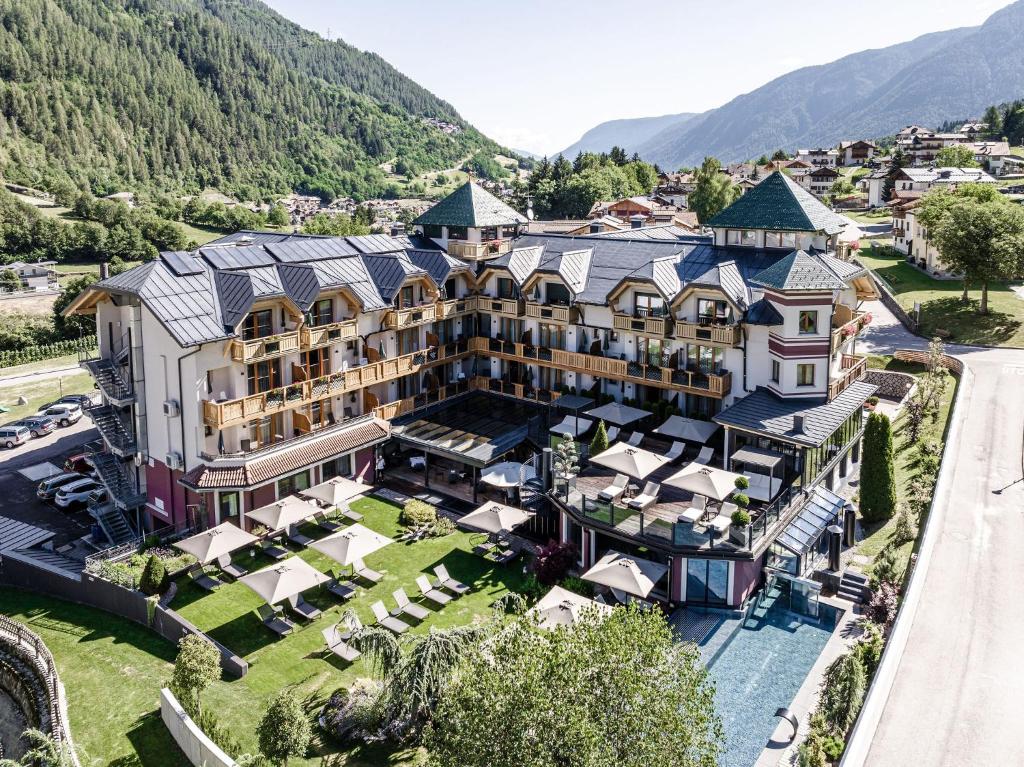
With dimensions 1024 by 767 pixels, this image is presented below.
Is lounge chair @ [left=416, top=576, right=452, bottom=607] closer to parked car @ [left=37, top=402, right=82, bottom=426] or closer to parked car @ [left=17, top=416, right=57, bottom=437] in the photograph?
parked car @ [left=17, top=416, right=57, bottom=437]

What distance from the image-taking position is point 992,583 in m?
29.5

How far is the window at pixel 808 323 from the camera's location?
36125 mm

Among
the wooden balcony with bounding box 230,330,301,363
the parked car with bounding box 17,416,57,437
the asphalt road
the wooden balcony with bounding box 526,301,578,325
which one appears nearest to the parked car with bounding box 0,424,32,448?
the parked car with bounding box 17,416,57,437

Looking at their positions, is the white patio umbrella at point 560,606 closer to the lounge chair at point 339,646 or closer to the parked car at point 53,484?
the lounge chair at point 339,646

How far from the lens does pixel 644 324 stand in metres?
40.1

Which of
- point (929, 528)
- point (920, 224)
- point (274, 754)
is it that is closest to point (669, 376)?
point (929, 528)

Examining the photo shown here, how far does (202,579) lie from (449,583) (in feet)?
33.8

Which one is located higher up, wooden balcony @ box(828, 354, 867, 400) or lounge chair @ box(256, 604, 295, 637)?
wooden balcony @ box(828, 354, 867, 400)

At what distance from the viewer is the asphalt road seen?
21953 millimetres

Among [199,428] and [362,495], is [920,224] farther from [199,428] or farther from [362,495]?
[199,428]

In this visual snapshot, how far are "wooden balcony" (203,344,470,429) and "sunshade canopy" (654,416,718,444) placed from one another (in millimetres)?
13473

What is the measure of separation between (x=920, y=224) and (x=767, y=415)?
201ft

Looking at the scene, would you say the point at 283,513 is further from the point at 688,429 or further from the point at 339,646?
the point at 688,429

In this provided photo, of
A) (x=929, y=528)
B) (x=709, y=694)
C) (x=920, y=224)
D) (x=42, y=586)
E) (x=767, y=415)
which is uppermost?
(x=920, y=224)
